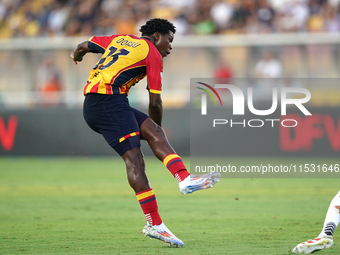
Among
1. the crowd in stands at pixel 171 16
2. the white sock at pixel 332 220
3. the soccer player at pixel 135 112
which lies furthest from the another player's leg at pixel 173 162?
the crowd in stands at pixel 171 16

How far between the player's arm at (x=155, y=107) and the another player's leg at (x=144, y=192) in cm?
45

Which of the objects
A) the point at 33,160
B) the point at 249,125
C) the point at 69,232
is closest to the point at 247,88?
the point at 249,125

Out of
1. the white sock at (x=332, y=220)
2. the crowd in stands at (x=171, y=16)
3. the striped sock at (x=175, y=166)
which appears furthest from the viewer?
the crowd in stands at (x=171, y=16)

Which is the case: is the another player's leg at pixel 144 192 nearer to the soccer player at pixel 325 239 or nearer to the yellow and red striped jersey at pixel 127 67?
the yellow and red striped jersey at pixel 127 67

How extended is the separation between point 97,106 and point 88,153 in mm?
10588

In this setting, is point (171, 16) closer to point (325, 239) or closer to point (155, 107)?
point (155, 107)

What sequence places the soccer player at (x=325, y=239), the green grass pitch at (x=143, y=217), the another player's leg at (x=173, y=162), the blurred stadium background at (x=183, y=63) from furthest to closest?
the blurred stadium background at (x=183, y=63), the green grass pitch at (x=143, y=217), the another player's leg at (x=173, y=162), the soccer player at (x=325, y=239)

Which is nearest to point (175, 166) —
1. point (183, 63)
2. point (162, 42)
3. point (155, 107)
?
point (155, 107)

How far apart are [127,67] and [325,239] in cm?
256

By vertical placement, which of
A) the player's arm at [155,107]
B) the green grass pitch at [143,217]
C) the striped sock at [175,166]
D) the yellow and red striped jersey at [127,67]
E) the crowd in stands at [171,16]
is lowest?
the green grass pitch at [143,217]

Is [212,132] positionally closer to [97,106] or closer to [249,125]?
[249,125]

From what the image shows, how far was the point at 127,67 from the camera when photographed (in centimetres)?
533

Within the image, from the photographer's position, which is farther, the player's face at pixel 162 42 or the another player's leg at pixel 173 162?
the player's face at pixel 162 42

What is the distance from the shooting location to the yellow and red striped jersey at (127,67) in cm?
527
